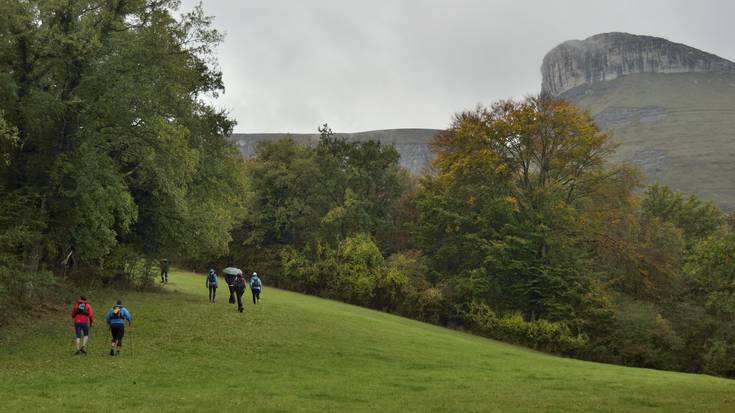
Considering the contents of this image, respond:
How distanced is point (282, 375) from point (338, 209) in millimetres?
38909

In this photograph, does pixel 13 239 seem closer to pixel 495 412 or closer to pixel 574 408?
pixel 495 412

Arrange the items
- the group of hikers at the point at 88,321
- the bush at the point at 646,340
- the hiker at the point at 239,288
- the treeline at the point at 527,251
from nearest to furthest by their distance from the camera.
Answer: the group of hikers at the point at 88,321, the hiker at the point at 239,288, the bush at the point at 646,340, the treeline at the point at 527,251

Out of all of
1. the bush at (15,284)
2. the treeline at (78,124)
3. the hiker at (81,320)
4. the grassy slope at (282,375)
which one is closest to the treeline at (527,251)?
the grassy slope at (282,375)

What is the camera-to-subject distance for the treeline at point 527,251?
3906 centimetres

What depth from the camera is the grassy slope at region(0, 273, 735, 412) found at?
1355 cm

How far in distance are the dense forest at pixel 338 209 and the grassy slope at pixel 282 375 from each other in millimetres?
5068

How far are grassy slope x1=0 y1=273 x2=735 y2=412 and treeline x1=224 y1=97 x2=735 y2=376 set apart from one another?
56.3 ft

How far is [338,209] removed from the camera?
55.8 meters

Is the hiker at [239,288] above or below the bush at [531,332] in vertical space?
above

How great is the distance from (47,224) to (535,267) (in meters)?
33.7

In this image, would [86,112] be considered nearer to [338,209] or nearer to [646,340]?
[338,209]

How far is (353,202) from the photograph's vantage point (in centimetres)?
5650

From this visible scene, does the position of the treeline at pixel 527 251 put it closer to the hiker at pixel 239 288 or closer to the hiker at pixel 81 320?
the hiker at pixel 239 288

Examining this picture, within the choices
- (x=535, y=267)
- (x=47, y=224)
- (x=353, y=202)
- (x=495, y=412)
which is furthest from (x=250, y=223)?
(x=495, y=412)
